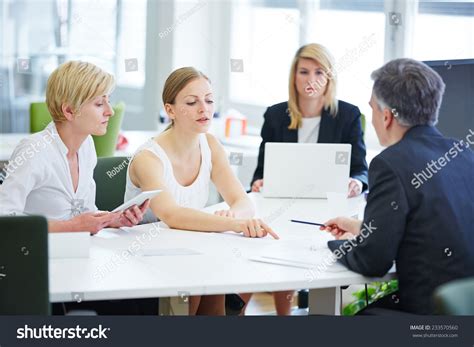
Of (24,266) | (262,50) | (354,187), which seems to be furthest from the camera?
(262,50)

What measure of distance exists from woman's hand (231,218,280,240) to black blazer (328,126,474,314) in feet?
1.41

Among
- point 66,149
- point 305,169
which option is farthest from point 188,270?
point 305,169

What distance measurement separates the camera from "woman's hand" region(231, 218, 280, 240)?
8.58 feet

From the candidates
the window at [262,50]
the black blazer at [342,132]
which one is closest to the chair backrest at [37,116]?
the window at [262,50]

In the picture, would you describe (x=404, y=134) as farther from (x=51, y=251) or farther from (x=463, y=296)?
(x=51, y=251)

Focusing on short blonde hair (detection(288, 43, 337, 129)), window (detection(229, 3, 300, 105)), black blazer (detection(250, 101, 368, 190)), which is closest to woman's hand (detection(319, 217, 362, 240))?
black blazer (detection(250, 101, 368, 190))

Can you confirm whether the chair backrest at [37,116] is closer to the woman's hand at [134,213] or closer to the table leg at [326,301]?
the woman's hand at [134,213]

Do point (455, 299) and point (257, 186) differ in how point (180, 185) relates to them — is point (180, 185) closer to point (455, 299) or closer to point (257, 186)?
point (257, 186)

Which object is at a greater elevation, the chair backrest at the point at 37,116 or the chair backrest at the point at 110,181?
the chair backrest at the point at 37,116

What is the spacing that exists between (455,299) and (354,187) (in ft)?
5.96

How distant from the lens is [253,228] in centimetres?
262

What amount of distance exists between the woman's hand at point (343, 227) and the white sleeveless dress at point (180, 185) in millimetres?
615

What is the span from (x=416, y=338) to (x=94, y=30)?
158 inches

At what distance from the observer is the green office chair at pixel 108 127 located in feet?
14.3
